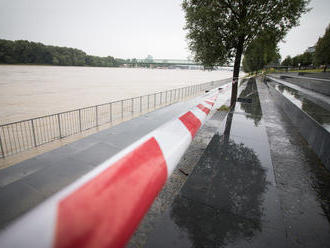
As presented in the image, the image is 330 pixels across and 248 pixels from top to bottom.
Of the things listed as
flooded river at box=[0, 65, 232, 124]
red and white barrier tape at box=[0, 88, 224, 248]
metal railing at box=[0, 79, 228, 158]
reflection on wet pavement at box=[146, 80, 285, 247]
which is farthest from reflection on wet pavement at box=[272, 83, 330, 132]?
flooded river at box=[0, 65, 232, 124]

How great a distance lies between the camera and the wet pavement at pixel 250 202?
2225 millimetres

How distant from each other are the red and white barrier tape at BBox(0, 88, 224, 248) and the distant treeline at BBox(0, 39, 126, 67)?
149 m

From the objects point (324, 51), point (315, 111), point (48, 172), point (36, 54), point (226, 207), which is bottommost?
point (48, 172)

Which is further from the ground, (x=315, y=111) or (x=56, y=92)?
(x=315, y=111)

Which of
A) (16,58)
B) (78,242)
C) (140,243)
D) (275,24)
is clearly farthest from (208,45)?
(16,58)

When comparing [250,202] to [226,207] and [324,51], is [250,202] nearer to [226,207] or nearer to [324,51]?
[226,207]

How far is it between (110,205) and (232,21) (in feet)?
35.0

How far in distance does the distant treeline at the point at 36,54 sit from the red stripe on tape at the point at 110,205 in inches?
5862

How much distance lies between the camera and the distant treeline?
110375 mm

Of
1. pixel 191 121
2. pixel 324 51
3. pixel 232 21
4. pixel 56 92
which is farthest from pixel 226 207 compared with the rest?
pixel 324 51

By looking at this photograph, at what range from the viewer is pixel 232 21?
Result: 9.09 meters

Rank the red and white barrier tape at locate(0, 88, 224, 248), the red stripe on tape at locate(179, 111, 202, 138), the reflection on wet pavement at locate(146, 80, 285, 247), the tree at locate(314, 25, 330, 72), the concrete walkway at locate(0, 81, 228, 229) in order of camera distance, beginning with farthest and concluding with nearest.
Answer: the tree at locate(314, 25, 330, 72) → the concrete walkway at locate(0, 81, 228, 229) → the reflection on wet pavement at locate(146, 80, 285, 247) → the red stripe on tape at locate(179, 111, 202, 138) → the red and white barrier tape at locate(0, 88, 224, 248)

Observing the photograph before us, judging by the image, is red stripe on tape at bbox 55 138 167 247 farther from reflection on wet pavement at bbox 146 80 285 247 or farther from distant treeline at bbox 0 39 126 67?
distant treeline at bbox 0 39 126 67

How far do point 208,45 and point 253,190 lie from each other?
8.61 metres
